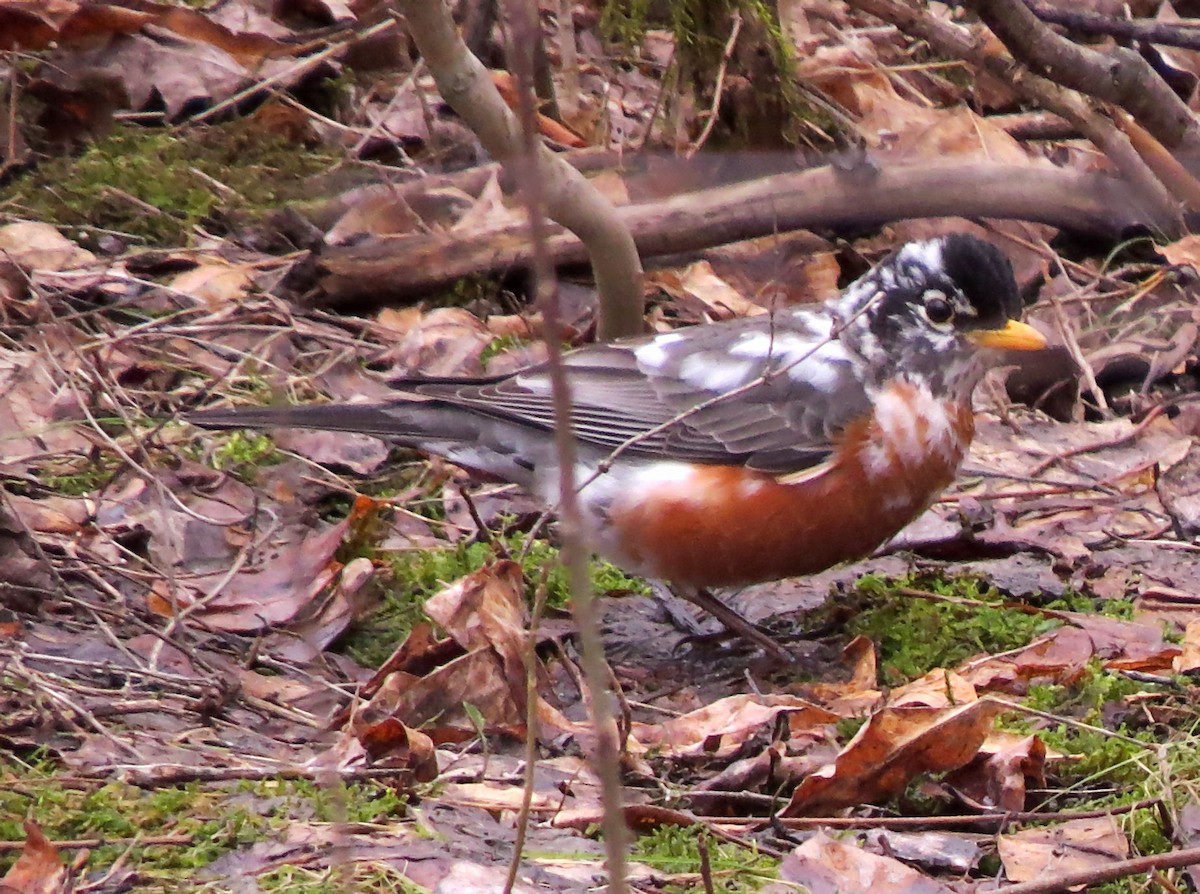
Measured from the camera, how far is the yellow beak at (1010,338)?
14.6ft

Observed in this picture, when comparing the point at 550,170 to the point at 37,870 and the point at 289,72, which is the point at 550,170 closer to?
the point at 289,72

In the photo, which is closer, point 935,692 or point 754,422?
point 935,692

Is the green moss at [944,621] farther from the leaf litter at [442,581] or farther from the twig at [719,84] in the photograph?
the twig at [719,84]

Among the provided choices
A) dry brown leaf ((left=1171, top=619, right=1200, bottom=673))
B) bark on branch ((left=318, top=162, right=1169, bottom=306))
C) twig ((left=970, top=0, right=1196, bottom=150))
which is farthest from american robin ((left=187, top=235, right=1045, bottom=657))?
bark on branch ((left=318, top=162, right=1169, bottom=306))

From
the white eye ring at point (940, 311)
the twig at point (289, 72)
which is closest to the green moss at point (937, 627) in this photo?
the white eye ring at point (940, 311)

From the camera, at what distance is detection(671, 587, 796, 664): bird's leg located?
4.22m

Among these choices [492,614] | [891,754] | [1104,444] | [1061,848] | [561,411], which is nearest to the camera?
[561,411]

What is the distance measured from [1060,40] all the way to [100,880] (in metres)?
3.37

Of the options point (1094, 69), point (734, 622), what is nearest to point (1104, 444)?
point (1094, 69)

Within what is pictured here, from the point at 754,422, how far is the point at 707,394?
0.65 feet

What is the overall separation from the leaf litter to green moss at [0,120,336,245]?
7.7 inches

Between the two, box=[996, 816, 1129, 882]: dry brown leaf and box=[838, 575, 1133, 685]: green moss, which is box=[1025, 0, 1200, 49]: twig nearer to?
box=[838, 575, 1133, 685]: green moss

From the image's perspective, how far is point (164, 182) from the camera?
605cm

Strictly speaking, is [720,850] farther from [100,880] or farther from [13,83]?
[13,83]
